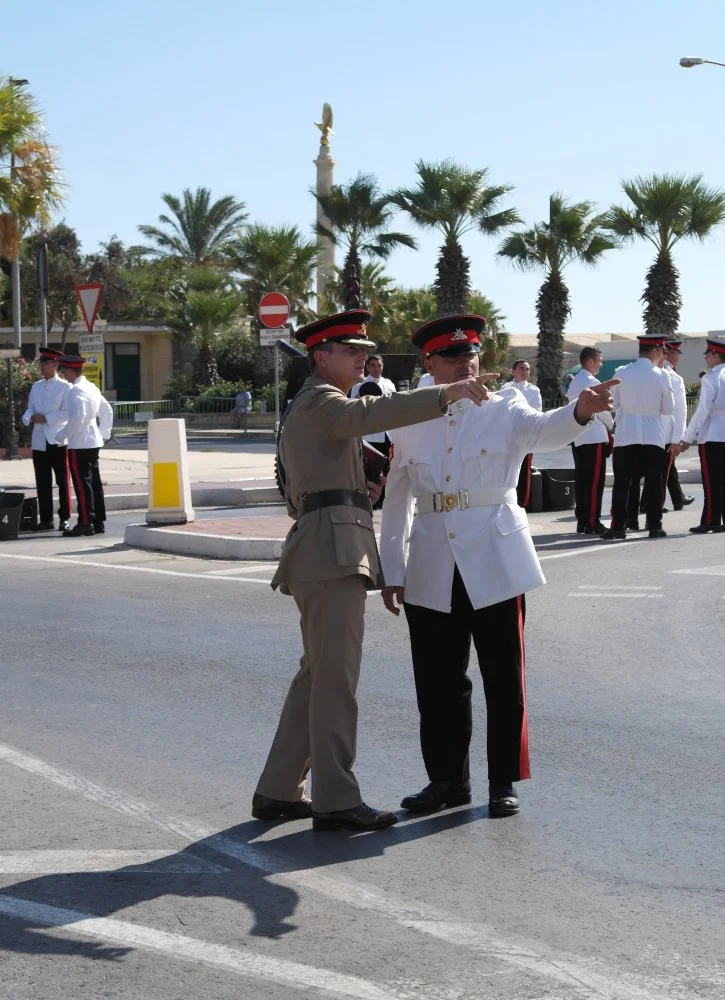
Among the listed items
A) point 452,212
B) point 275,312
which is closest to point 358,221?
point 452,212

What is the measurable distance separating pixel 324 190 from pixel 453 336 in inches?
2036

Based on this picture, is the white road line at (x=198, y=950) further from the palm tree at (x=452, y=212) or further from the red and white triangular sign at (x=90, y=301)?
the palm tree at (x=452, y=212)

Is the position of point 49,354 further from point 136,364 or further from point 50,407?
point 136,364

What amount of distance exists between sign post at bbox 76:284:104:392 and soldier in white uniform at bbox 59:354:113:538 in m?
4.99

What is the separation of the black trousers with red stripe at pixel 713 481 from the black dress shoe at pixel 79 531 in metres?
6.52

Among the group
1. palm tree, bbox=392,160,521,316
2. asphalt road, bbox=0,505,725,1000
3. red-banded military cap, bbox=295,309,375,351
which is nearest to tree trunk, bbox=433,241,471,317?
palm tree, bbox=392,160,521,316

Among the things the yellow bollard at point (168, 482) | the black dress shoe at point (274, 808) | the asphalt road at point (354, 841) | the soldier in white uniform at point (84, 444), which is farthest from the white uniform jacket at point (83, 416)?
the black dress shoe at point (274, 808)

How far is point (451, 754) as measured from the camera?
554cm

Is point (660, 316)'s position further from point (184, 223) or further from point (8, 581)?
point (8, 581)

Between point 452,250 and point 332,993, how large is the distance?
45999 mm

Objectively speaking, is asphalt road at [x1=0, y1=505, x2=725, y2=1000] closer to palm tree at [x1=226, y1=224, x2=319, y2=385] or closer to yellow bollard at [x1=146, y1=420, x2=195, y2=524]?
yellow bollard at [x1=146, y1=420, x2=195, y2=524]

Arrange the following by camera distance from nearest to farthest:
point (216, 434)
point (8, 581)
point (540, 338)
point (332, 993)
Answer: point (332, 993)
point (8, 581)
point (216, 434)
point (540, 338)

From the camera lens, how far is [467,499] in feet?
18.0

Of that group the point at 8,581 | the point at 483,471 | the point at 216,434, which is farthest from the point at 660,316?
the point at 483,471
